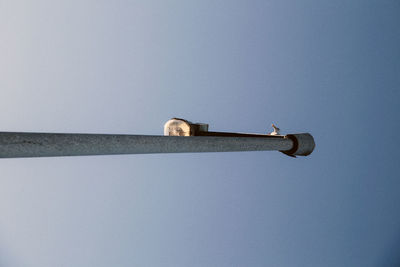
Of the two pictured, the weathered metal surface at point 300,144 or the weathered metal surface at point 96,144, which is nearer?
the weathered metal surface at point 96,144

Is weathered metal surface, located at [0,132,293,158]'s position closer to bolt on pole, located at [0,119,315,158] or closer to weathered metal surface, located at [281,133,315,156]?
bolt on pole, located at [0,119,315,158]

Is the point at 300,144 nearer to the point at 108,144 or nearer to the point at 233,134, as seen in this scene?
the point at 233,134

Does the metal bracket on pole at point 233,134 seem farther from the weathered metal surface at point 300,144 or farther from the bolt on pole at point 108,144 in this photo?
the bolt on pole at point 108,144

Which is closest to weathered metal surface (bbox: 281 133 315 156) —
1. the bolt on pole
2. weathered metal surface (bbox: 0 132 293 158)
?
the bolt on pole

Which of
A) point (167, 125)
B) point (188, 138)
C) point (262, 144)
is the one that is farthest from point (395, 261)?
point (188, 138)

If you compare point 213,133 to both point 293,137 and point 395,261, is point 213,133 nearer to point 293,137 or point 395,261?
point 293,137

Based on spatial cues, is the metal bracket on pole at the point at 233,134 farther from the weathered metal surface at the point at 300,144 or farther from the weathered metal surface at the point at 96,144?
the weathered metal surface at the point at 96,144

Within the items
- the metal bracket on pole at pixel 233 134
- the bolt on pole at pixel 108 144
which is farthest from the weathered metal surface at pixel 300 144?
the bolt on pole at pixel 108 144

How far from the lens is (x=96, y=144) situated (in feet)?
8.37

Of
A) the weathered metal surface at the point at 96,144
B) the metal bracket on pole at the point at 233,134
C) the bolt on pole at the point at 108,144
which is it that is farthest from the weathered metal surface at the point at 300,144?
the weathered metal surface at the point at 96,144

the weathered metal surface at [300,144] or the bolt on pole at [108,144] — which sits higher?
the weathered metal surface at [300,144]

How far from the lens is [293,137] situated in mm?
5281

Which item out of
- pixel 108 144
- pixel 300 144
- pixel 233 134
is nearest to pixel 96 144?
pixel 108 144

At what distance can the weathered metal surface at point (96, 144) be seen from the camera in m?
2.07
